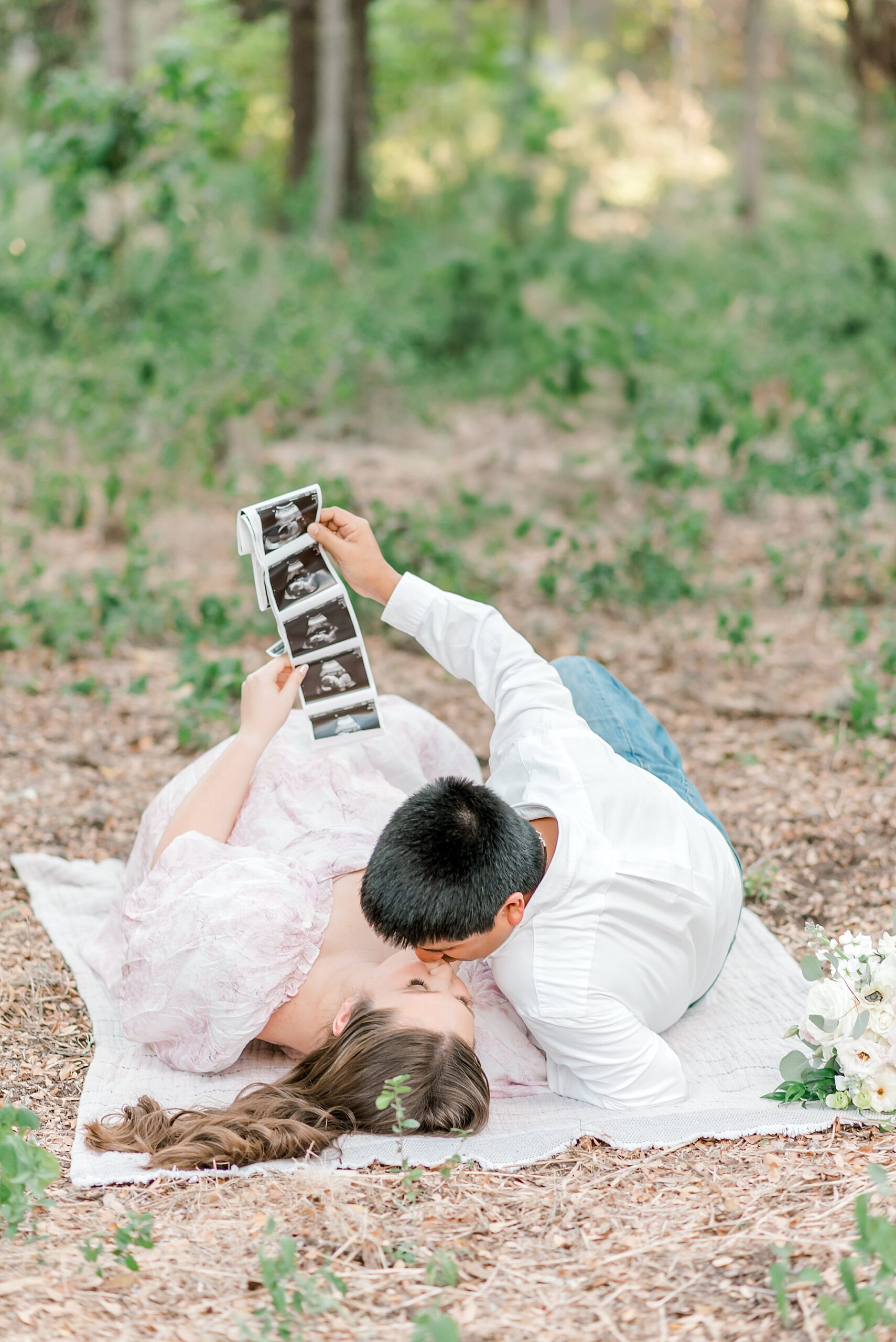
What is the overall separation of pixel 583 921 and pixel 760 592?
355 centimetres

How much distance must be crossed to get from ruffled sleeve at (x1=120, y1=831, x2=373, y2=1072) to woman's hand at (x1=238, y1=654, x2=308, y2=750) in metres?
0.31

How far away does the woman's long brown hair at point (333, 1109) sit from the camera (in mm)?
2477

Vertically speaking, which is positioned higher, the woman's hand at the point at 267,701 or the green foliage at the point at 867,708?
the woman's hand at the point at 267,701

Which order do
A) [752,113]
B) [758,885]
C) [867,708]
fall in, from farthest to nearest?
[752,113] → [867,708] → [758,885]

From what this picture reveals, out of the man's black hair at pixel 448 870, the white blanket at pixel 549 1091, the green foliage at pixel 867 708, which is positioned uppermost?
the man's black hair at pixel 448 870

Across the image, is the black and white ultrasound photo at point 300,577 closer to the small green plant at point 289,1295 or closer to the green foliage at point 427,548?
the small green plant at point 289,1295

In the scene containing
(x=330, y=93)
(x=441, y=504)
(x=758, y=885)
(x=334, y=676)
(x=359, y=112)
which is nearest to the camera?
(x=334, y=676)

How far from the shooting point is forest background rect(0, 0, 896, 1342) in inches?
84.7

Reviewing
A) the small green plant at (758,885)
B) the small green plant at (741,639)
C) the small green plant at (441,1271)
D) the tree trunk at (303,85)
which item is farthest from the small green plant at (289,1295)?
the tree trunk at (303,85)

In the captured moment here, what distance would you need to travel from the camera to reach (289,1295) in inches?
81.2

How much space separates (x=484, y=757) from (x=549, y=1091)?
171 cm

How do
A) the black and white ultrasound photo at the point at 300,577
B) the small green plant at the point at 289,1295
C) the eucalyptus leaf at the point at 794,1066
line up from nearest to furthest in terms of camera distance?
1. the small green plant at the point at 289,1295
2. the eucalyptus leaf at the point at 794,1066
3. the black and white ultrasound photo at the point at 300,577

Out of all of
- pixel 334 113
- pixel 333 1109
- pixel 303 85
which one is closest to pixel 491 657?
pixel 333 1109

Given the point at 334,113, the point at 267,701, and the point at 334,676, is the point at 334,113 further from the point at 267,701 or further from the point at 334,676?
the point at 267,701
